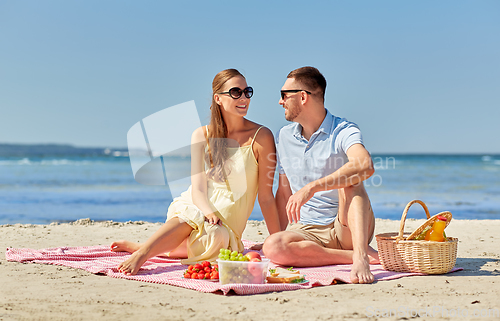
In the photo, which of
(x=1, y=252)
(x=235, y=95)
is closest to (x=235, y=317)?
(x=235, y=95)

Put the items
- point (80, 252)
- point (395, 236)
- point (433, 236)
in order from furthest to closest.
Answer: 1. point (80, 252)
2. point (395, 236)
3. point (433, 236)

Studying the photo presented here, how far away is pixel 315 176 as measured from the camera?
424 centimetres

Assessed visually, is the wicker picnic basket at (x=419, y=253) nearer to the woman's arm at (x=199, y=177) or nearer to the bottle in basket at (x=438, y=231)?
the bottle in basket at (x=438, y=231)

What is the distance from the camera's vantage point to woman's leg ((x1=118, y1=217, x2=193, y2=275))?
3869 mm

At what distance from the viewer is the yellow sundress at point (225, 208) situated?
13.7ft

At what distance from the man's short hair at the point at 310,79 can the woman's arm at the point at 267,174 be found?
66 centimetres

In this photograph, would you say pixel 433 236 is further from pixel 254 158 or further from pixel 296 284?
pixel 254 158

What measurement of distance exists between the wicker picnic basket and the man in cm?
24

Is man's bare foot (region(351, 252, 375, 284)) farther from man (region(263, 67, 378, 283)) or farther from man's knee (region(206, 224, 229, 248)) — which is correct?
man's knee (region(206, 224, 229, 248))

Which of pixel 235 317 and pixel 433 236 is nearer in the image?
pixel 235 317

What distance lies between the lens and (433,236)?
3.81m

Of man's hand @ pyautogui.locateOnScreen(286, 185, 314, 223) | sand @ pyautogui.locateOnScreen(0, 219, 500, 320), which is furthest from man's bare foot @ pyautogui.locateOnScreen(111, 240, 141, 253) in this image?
man's hand @ pyautogui.locateOnScreen(286, 185, 314, 223)

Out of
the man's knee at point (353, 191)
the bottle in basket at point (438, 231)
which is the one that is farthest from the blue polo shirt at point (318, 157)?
the bottle in basket at point (438, 231)

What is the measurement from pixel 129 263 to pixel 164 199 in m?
10.3
